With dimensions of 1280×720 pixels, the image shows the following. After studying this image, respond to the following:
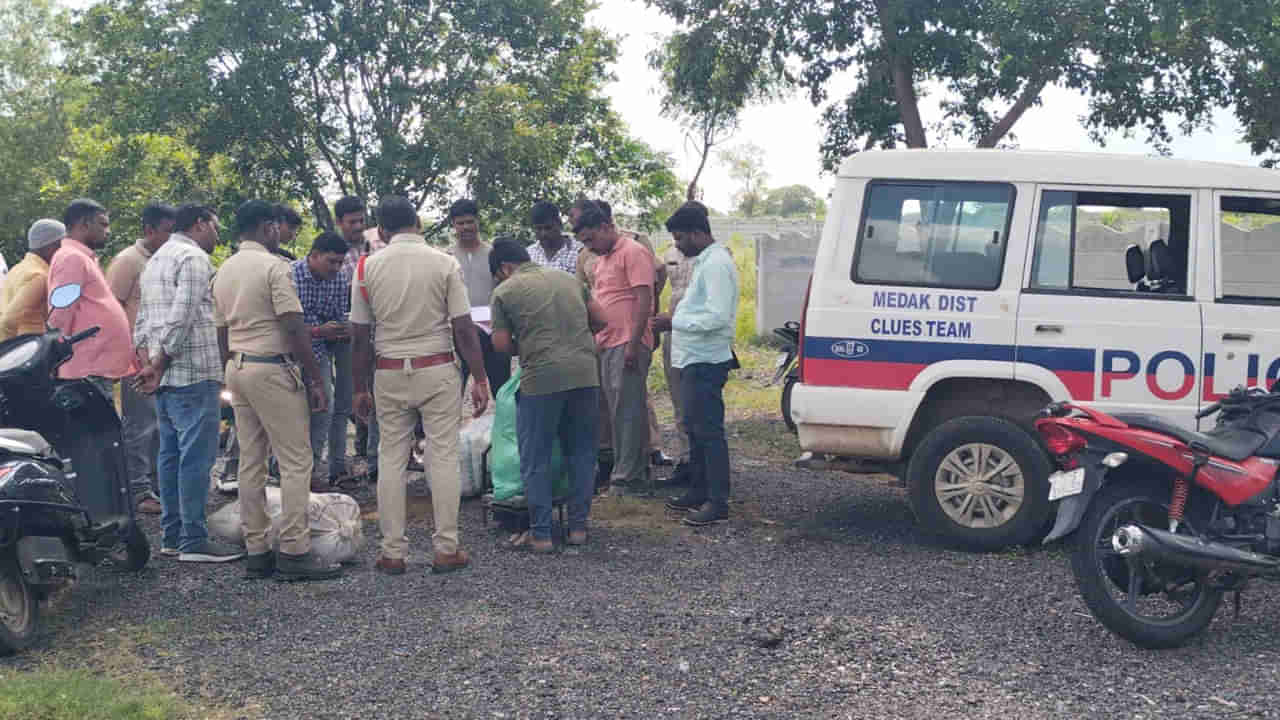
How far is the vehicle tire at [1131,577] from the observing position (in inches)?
200

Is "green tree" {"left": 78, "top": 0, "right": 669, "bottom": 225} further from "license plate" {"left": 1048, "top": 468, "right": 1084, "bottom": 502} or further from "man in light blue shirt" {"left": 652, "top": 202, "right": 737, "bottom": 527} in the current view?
"license plate" {"left": 1048, "top": 468, "right": 1084, "bottom": 502}

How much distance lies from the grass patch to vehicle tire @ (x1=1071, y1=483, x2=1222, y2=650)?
356 centimetres

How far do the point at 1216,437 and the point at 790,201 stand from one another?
66.1 m

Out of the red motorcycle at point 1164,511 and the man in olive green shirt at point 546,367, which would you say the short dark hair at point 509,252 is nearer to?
the man in olive green shirt at point 546,367

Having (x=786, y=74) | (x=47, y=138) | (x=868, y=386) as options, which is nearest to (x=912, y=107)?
(x=786, y=74)

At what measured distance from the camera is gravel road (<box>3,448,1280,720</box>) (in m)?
4.57

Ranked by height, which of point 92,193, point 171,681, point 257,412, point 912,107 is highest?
point 912,107

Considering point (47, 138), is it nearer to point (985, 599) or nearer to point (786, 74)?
point (786, 74)

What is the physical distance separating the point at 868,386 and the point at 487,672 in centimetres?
277

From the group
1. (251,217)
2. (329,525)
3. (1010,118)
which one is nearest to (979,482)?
(329,525)

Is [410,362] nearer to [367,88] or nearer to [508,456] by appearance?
[508,456]

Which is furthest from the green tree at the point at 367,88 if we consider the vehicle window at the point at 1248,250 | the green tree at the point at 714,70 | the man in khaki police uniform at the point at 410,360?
the vehicle window at the point at 1248,250

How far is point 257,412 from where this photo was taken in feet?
20.3

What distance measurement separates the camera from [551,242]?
8125 millimetres
